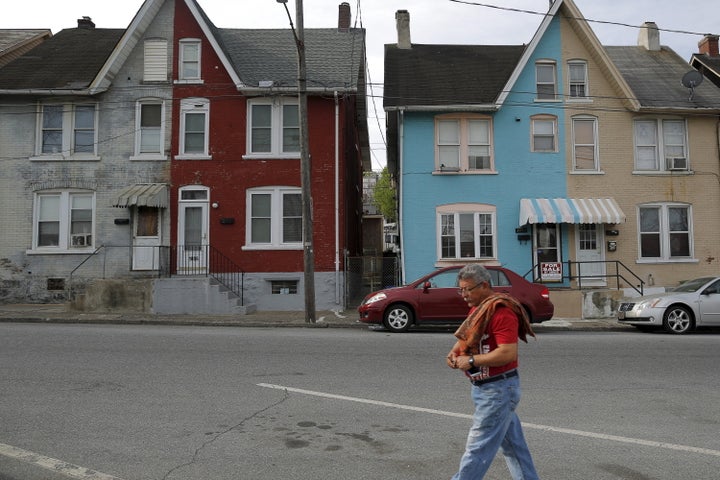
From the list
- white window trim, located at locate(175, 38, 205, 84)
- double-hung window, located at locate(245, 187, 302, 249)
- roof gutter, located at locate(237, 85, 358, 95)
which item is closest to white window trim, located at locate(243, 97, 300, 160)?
roof gutter, located at locate(237, 85, 358, 95)

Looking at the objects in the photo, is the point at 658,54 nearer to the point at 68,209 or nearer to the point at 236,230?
the point at 236,230

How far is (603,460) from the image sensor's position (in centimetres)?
491

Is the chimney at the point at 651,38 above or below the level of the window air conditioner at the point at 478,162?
above

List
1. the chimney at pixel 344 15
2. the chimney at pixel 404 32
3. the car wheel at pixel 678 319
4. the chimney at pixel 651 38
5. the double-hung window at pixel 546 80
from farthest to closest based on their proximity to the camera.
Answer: the chimney at pixel 344 15, the chimney at pixel 651 38, the chimney at pixel 404 32, the double-hung window at pixel 546 80, the car wheel at pixel 678 319

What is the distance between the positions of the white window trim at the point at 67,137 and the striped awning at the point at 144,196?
186cm

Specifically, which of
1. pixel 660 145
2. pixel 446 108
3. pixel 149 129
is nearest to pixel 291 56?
pixel 149 129

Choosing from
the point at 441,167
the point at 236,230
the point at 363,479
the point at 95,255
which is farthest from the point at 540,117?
the point at 363,479

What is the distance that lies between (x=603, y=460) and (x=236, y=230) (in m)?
15.4

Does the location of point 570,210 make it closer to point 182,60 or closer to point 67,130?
point 182,60

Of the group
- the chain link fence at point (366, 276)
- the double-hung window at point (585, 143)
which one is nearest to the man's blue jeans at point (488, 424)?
the chain link fence at point (366, 276)

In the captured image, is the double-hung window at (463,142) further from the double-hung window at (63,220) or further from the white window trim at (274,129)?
the double-hung window at (63,220)

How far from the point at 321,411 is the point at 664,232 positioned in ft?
55.3

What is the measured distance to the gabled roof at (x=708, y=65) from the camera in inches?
875

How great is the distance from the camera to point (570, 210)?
18.4m
